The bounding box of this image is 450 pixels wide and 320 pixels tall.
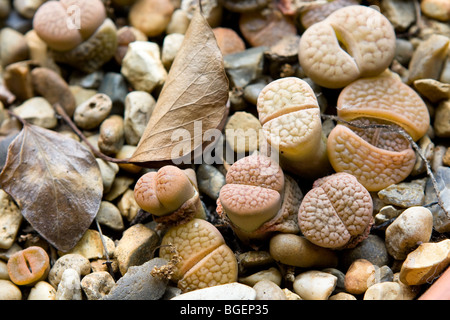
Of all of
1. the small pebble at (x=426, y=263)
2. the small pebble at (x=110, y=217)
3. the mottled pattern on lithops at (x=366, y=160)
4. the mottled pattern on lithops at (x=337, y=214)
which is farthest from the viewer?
the small pebble at (x=110, y=217)

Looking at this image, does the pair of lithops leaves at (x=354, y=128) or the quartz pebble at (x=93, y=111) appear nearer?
the pair of lithops leaves at (x=354, y=128)

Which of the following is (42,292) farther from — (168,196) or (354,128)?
(354,128)

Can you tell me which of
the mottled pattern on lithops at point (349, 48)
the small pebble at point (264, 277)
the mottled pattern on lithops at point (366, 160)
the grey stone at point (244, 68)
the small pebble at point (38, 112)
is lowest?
the small pebble at point (264, 277)

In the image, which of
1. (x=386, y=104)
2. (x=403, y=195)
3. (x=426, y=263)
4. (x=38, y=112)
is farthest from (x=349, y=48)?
(x=38, y=112)

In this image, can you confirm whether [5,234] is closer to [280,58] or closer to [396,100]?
[280,58]

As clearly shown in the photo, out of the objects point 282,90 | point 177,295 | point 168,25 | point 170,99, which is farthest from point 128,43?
point 177,295

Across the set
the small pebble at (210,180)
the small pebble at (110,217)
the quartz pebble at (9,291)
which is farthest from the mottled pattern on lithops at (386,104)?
the quartz pebble at (9,291)

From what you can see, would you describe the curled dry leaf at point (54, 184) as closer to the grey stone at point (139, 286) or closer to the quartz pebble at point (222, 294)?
the grey stone at point (139, 286)

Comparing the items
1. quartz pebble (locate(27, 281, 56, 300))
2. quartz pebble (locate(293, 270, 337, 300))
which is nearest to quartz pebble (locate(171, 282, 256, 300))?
quartz pebble (locate(293, 270, 337, 300))
